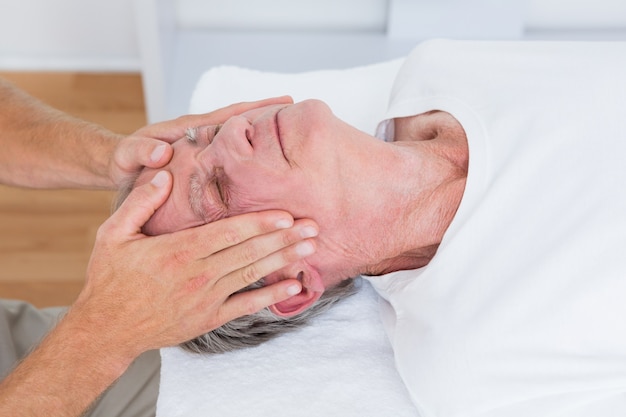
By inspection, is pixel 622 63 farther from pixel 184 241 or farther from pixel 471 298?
pixel 184 241

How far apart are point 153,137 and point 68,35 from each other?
1567 millimetres

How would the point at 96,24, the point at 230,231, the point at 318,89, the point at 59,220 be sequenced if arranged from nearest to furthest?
the point at 230,231 → the point at 318,89 → the point at 59,220 → the point at 96,24

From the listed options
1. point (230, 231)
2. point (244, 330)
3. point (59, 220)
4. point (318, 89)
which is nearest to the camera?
point (230, 231)

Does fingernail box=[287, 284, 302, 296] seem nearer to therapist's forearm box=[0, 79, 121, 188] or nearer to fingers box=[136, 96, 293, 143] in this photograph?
fingers box=[136, 96, 293, 143]

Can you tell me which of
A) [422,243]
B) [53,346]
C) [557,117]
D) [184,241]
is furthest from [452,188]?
[53,346]

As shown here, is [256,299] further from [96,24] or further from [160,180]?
[96,24]

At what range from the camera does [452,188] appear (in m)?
1.39

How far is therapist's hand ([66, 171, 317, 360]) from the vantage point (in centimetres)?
118

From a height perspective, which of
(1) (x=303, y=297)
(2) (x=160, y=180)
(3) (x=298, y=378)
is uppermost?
(2) (x=160, y=180)

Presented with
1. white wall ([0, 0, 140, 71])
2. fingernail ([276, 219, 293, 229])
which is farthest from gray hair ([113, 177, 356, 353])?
white wall ([0, 0, 140, 71])

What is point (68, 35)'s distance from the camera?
9.21ft

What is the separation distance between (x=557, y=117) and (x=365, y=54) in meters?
0.94

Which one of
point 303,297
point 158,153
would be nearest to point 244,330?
point 303,297

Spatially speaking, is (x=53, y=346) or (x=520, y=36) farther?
(x=520, y=36)
